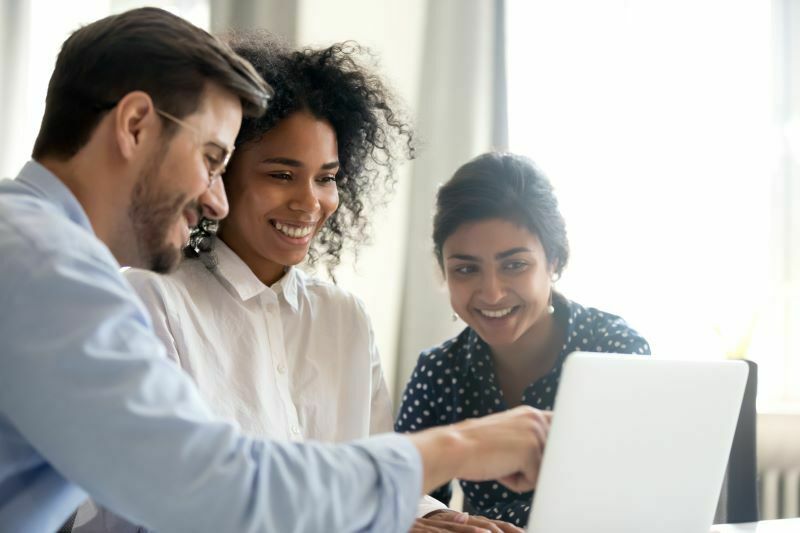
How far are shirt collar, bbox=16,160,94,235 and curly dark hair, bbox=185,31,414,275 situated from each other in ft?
2.42

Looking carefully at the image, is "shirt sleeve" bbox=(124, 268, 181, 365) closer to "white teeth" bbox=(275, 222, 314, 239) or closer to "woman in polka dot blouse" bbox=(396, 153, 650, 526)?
"white teeth" bbox=(275, 222, 314, 239)

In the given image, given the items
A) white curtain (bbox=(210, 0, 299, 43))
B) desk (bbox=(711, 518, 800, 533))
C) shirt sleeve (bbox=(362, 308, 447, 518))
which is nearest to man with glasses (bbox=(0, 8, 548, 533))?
desk (bbox=(711, 518, 800, 533))

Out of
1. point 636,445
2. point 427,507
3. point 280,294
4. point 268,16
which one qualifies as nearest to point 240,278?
point 280,294

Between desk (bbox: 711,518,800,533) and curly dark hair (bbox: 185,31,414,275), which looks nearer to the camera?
desk (bbox: 711,518,800,533)

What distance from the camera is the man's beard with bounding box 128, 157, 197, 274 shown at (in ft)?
3.79

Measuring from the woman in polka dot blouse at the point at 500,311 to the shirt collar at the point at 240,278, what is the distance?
0.48 meters

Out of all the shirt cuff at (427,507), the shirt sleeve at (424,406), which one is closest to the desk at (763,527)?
the shirt cuff at (427,507)

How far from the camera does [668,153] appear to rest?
334cm

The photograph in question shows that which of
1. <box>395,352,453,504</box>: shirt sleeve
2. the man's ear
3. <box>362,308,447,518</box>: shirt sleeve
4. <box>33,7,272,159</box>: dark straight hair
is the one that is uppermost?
<box>33,7,272,159</box>: dark straight hair

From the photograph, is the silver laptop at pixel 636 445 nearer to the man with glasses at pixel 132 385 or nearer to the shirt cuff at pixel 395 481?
the man with glasses at pixel 132 385

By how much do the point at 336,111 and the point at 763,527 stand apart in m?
1.13

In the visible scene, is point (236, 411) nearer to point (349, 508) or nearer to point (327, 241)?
point (327, 241)

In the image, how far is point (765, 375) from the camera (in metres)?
3.30

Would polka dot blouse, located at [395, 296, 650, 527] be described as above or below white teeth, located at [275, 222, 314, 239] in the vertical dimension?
below
